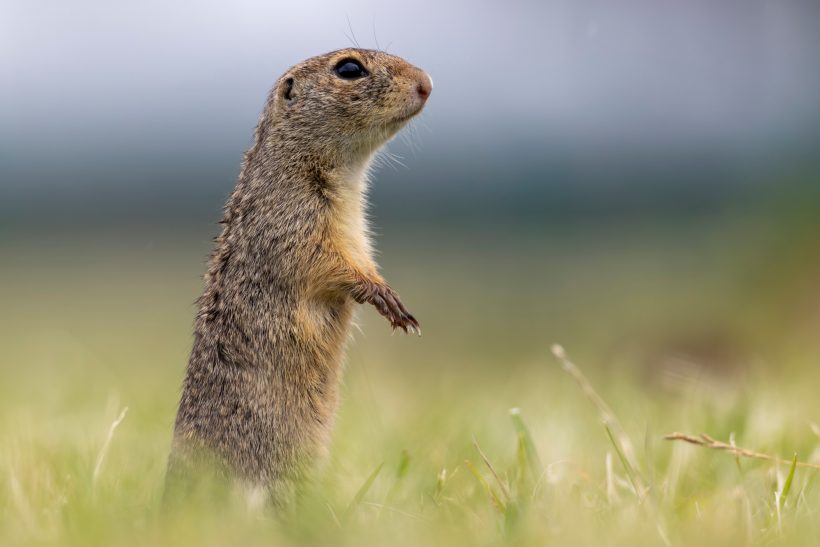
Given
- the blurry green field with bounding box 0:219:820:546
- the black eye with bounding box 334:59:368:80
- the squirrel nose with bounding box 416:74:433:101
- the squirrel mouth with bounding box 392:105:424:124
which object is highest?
the black eye with bounding box 334:59:368:80

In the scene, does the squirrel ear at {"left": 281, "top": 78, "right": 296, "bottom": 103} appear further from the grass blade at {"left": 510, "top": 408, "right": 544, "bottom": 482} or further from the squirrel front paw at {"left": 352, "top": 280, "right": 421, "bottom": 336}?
the grass blade at {"left": 510, "top": 408, "right": 544, "bottom": 482}

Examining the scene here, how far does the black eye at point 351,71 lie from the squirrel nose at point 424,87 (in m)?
0.27

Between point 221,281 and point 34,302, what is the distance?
11514 millimetres

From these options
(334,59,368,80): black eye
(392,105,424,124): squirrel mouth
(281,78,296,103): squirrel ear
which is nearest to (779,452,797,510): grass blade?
(392,105,424,124): squirrel mouth

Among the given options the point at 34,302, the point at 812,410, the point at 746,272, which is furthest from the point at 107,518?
Answer: the point at 34,302

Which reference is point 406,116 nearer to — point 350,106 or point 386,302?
point 350,106

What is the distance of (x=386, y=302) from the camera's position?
4109mm

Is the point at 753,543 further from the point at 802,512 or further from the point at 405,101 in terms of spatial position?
the point at 405,101

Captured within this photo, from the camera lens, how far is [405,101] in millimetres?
4574

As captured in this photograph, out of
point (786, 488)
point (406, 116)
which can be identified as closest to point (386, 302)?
point (406, 116)

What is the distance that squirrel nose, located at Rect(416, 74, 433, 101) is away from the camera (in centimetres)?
462

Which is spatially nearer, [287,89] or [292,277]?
[292,277]

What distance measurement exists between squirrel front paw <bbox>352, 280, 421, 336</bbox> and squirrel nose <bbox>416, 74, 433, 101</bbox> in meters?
0.94

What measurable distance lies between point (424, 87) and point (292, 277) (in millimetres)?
1072
